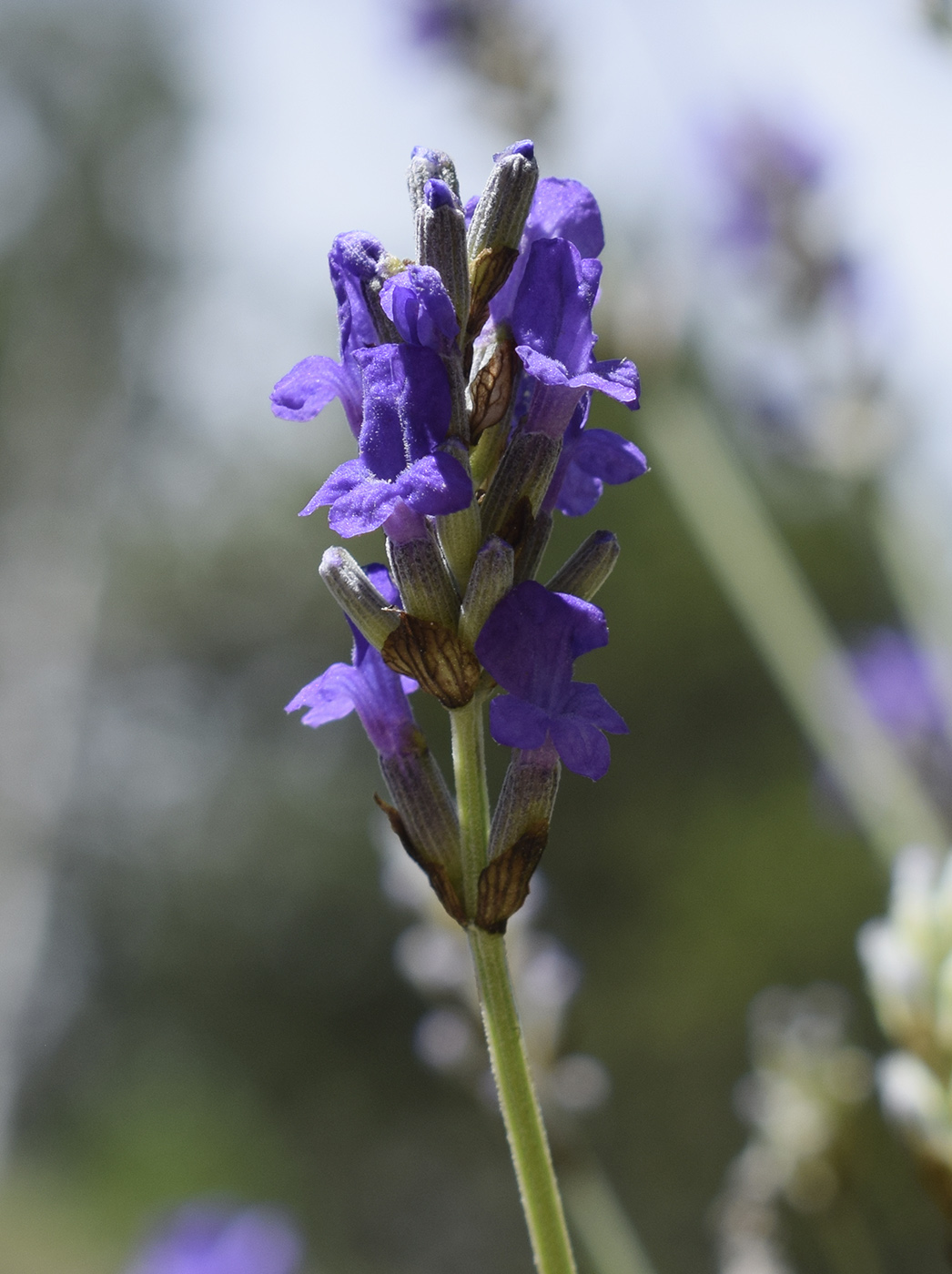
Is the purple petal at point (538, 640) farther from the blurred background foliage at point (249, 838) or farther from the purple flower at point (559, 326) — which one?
the blurred background foliage at point (249, 838)

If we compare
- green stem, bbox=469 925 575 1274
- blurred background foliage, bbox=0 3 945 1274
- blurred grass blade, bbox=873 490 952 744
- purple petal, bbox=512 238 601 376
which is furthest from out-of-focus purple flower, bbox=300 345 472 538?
blurred background foliage, bbox=0 3 945 1274

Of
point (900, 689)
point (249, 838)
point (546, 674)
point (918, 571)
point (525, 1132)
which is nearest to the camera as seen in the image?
point (525, 1132)

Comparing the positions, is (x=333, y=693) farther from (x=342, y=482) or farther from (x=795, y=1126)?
(x=795, y=1126)

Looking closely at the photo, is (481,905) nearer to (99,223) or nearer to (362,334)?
(362,334)

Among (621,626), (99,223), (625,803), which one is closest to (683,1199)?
(625,803)

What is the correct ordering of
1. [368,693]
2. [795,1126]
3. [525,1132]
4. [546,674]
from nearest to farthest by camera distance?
[525,1132] → [546,674] → [368,693] → [795,1126]

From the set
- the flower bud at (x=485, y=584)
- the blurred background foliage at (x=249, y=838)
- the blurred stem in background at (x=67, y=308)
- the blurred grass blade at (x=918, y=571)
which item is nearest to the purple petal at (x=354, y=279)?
the flower bud at (x=485, y=584)

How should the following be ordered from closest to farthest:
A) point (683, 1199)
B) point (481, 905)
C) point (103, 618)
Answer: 1. point (481, 905)
2. point (683, 1199)
3. point (103, 618)

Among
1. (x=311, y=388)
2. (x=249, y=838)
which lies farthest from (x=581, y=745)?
(x=249, y=838)
